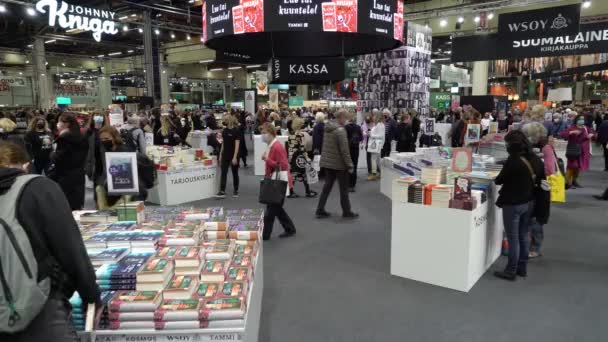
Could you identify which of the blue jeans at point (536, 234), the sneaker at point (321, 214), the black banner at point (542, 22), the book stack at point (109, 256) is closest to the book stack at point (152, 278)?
the book stack at point (109, 256)

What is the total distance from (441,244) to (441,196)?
41 centimetres

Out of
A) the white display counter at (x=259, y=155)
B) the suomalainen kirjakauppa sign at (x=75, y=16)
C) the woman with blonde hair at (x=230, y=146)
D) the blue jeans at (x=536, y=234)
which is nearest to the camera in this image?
the blue jeans at (x=536, y=234)

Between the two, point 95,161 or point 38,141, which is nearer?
point 95,161

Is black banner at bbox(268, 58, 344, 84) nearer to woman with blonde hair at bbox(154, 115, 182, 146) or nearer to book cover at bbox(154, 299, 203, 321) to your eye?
woman with blonde hair at bbox(154, 115, 182, 146)

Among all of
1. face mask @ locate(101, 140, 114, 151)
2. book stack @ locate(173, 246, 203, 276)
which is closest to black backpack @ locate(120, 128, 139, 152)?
face mask @ locate(101, 140, 114, 151)

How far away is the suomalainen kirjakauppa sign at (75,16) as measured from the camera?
854 centimetres

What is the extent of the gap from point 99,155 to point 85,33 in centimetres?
1919

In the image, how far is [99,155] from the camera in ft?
15.2

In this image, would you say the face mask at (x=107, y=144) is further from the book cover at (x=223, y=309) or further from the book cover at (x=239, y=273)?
the book cover at (x=223, y=309)

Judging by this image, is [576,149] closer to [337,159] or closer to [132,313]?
[337,159]

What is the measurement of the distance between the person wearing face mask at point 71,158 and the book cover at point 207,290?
338 centimetres

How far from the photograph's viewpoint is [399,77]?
11.0 m

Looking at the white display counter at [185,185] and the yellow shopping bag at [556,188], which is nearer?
the yellow shopping bag at [556,188]

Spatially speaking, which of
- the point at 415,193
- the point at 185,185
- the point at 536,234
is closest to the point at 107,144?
the point at 185,185
